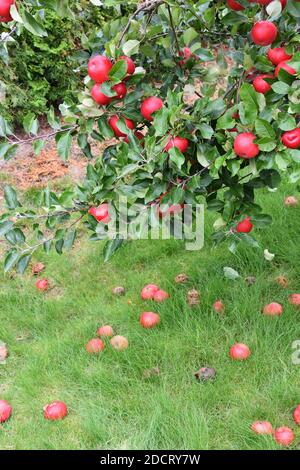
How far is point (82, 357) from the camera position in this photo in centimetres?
263

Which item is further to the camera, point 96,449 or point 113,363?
point 113,363

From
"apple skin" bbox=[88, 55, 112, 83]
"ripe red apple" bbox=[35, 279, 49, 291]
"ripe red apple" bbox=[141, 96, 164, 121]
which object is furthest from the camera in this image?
"ripe red apple" bbox=[35, 279, 49, 291]

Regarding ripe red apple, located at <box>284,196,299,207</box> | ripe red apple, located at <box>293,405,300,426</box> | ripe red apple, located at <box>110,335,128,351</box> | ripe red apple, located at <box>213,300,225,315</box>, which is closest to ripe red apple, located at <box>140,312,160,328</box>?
ripe red apple, located at <box>110,335,128,351</box>

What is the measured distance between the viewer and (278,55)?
5.51 feet

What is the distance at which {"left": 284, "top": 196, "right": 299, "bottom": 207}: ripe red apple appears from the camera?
11.5 feet

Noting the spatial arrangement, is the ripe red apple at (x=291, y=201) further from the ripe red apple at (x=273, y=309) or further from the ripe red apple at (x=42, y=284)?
the ripe red apple at (x=42, y=284)

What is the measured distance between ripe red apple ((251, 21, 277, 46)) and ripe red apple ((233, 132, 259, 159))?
0.95 ft

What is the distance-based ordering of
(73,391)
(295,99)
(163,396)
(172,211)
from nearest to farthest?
(295,99) < (172,211) < (163,396) < (73,391)

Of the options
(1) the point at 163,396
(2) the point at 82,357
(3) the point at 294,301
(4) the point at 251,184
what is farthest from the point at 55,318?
(4) the point at 251,184

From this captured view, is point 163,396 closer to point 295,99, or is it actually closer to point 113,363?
point 113,363

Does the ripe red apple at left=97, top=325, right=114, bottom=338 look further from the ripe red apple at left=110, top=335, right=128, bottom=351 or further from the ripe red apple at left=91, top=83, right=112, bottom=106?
the ripe red apple at left=91, top=83, right=112, bottom=106

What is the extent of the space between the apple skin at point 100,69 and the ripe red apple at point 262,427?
138 cm

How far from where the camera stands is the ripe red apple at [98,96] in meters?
1.75
